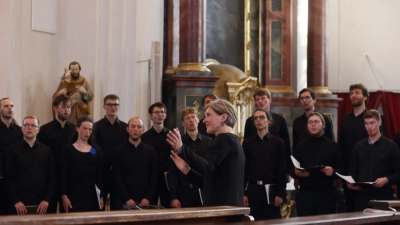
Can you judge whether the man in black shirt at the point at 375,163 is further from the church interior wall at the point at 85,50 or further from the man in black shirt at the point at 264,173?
the church interior wall at the point at 85,50

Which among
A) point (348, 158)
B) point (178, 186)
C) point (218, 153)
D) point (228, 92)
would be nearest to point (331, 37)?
point (228, 92)

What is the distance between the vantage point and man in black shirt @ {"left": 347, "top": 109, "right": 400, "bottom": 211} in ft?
24.5

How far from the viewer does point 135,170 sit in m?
7.49

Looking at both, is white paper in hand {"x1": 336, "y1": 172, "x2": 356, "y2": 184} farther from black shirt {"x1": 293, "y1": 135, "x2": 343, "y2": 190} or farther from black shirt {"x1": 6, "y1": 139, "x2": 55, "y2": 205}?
black shirt {"x1": 6, "y1": 139, "x2": 55, "y2": 205}

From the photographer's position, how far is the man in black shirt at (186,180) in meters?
7.41

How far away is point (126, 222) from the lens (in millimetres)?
3734

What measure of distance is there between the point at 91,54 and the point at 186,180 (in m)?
4.11

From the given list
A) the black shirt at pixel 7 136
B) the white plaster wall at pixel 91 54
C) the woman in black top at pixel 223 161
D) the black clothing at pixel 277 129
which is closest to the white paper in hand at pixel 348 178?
the black clothing at pixel 277 129

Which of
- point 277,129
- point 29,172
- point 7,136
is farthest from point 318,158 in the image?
point 7,136

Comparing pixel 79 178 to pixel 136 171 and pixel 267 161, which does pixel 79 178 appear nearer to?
pixel 136 171

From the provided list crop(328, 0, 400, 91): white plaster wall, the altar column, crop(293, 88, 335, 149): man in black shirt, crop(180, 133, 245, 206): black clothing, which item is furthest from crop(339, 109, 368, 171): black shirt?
crop(328, 0, 400, 91): white plaster wall

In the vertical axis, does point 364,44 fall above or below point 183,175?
above

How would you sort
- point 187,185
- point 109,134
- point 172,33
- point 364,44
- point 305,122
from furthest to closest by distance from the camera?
point 364,44 → point 172,33 → point 305,122 → point 109,134 → point 187,185

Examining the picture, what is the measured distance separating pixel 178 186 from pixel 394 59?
875 cm
